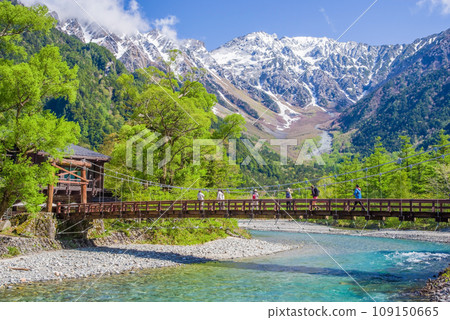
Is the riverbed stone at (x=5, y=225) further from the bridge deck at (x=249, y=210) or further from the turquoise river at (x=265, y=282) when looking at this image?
the turquoise river at (x=265, y=282)

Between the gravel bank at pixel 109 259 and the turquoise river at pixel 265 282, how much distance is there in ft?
3.80

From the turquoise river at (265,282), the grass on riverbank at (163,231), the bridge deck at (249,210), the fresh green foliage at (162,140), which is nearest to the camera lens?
the turquoise river at (265,282)

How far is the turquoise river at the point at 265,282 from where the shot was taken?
1534 cm

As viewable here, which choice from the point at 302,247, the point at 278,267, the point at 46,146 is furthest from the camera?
the point at 302,247

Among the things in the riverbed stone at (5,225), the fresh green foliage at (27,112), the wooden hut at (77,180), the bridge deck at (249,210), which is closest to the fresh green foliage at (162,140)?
the wooden hut at (77,180)

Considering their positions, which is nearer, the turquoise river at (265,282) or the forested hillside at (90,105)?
the turquoise river at (265,282)

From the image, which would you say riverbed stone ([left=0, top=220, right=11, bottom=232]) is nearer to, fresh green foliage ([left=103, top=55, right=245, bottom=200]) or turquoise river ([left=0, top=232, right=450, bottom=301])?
turquoise river ([left=0, top=232, right=450, bottom=301])

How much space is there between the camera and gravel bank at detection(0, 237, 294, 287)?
59.9 ft

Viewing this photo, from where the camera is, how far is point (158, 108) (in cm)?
3453

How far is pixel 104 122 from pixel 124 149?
128531 millimetres

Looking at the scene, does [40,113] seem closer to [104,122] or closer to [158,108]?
[158,108]
